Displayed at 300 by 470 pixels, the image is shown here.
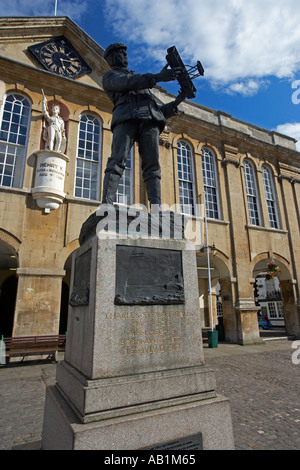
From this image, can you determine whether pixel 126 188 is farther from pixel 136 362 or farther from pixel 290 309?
pixel 290 309

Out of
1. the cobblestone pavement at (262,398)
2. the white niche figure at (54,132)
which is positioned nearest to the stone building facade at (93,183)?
the white niche figure at (54,132)

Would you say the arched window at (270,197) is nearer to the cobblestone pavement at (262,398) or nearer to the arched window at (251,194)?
the arched window at (251,194)

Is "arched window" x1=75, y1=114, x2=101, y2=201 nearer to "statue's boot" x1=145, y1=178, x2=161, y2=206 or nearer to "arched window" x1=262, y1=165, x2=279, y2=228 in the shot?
"statue's boot" x1=145, y1=178, x2=161, y2=206

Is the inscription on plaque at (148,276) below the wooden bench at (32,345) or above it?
above

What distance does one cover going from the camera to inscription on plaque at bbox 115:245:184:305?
277 cm

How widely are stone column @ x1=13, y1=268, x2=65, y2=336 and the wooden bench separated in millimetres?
275

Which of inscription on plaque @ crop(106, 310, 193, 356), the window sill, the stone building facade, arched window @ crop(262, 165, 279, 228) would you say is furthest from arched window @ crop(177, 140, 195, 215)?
inscription on plaque @ crop(106, 310, 193, 356)

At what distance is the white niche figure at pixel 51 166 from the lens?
1027cm

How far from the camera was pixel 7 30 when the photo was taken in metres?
11.5

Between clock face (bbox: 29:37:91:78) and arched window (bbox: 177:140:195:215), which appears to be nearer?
clock face (bbox: 29:37:91:78)

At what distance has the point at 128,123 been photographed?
12.4ft

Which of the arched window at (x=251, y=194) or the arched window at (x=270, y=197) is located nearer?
the arched window at (x=251, y=194)

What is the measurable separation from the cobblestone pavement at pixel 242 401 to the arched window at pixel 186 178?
757cm
